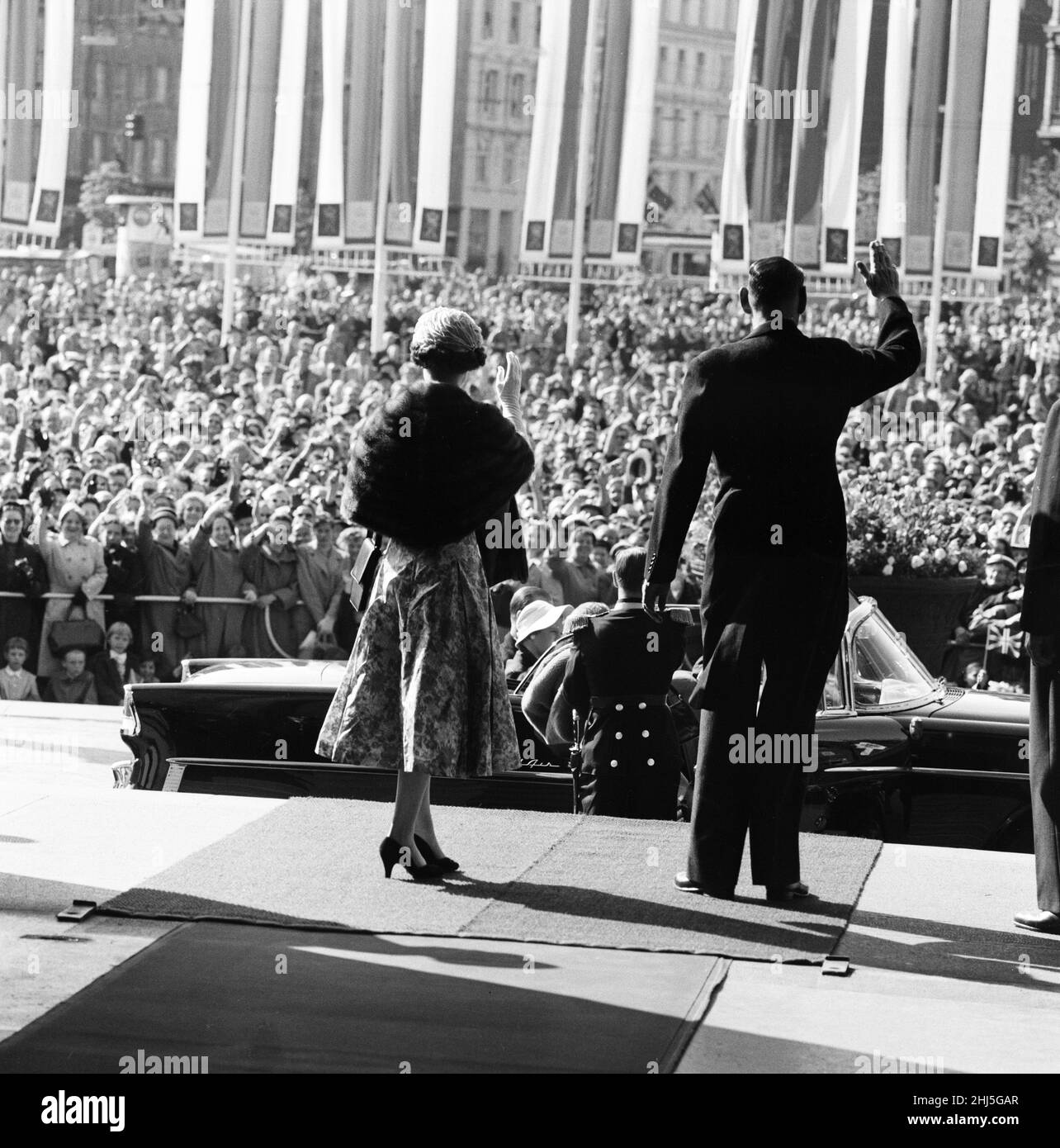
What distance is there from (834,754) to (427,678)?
3216mm

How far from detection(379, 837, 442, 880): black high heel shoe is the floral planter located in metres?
7.55

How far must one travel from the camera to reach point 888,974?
4.90 m

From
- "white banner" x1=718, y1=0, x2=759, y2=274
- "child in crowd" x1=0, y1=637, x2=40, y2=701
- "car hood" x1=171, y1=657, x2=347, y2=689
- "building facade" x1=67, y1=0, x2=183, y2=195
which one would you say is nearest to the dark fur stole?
"car hood" x1=171, y1=657, x2=347, y2=689

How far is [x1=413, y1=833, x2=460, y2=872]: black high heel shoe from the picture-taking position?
5.80 metres

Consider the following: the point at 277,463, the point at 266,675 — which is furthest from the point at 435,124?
the point at 266,675

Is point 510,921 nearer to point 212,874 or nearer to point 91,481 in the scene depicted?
point 212,874

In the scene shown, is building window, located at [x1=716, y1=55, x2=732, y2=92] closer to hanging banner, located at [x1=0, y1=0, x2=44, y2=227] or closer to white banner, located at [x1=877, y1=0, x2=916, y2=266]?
white banner, located at [x1=877, y1=0, x2=916, y2=266]

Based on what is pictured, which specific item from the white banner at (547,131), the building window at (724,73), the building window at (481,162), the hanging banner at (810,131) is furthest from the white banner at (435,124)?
the building window at (724,73)

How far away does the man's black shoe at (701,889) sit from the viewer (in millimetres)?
5656

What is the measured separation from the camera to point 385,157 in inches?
1111

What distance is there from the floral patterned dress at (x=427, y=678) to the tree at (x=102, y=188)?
8375 centimetres

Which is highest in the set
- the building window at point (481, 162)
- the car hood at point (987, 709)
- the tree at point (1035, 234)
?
the building window at point (481, 162)

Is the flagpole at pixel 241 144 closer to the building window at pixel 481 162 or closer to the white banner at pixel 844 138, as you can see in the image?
the white banner at pixel 844 138
